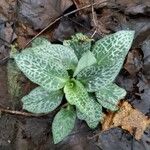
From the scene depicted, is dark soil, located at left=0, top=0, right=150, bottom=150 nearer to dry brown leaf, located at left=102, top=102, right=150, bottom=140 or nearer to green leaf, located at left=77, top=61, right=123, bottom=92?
dry brown leaf, located at left=102, top=102, right=150, bottom=140

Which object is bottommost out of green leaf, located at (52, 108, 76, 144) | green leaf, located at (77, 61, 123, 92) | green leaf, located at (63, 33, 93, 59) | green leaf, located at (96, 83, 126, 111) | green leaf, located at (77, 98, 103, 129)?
green leaf, located at (52, 108, 76, 144)

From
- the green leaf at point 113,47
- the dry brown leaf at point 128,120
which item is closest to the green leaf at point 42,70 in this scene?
the green leaf at point 113,47

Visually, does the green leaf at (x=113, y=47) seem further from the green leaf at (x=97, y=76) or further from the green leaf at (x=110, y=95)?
the green leaf at (x=110, y=95)

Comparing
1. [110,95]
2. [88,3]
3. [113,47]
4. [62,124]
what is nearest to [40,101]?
[62,124]

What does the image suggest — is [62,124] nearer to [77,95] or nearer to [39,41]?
[77,95]

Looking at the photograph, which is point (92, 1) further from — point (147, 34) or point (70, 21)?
point (147, 34)

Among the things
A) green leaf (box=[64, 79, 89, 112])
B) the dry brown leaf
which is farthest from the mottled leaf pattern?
the dry brown leaf

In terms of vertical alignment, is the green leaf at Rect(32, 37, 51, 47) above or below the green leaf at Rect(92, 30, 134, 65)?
below
